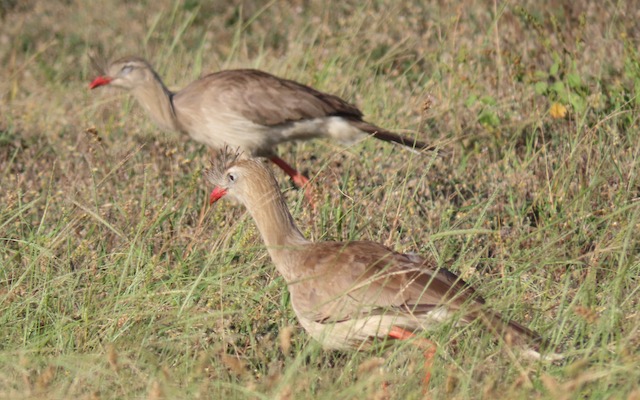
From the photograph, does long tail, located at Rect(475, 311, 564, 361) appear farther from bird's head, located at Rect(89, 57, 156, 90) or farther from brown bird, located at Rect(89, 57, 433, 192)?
bird's head, located at Rect(89, 57, 156, 90)

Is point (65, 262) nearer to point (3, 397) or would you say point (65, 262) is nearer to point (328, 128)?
point (3, 397)

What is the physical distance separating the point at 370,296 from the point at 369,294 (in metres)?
0.01

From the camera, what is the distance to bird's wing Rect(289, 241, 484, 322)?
3799 millimetres

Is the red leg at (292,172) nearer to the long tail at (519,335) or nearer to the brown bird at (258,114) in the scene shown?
the brown bird at (258,114)

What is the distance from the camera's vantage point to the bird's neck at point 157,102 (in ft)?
22.0

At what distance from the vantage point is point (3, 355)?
3598 millimetres

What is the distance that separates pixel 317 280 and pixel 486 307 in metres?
0.64

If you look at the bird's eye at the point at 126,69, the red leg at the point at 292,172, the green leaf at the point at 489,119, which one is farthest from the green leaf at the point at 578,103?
the bird's eye at the point at 126,69

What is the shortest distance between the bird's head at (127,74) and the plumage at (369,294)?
3021mm

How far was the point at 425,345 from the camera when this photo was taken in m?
3.64

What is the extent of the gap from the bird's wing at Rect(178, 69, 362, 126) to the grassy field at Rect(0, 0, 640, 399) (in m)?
0.31

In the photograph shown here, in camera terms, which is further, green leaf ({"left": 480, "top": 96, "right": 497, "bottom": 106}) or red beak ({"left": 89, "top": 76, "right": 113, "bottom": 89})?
red beak ({"left": 89, "top": 76, "right": 113, "bottom": 89})

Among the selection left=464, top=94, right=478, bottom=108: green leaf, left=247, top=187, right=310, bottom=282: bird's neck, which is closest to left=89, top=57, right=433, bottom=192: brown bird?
left=464, top=94, right=478, bottom=108: green leaf

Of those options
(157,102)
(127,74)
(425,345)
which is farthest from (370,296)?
(127,74)
